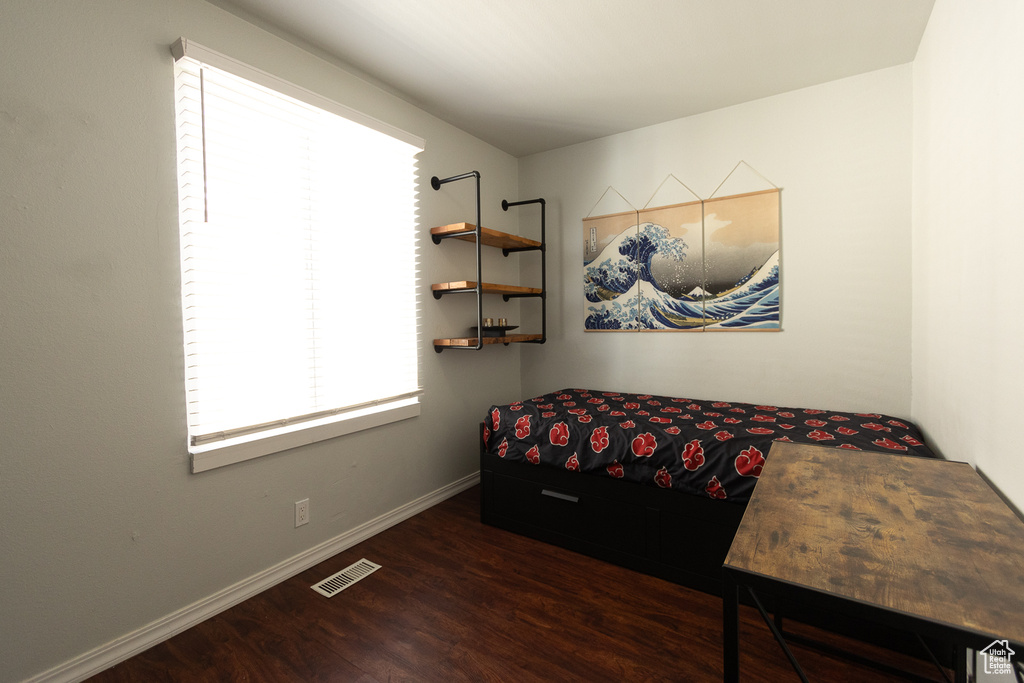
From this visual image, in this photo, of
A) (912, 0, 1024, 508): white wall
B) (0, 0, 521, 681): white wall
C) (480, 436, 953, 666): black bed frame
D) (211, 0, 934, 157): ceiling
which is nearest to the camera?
(912, 0, 1024, 508): white wall

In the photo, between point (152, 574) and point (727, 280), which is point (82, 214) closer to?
point (152, 574)

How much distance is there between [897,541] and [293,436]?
2.20 metres

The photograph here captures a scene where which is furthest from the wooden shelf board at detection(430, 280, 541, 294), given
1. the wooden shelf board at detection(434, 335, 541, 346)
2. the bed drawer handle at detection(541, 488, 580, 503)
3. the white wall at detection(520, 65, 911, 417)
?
the bed drawer handle at detection(541, 488, 580, 503)

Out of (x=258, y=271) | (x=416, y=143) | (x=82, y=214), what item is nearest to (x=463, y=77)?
(x=416, y=143)

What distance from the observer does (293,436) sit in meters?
2.21

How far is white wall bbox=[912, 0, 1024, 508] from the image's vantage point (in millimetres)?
1175

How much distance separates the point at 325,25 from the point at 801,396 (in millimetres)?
3147

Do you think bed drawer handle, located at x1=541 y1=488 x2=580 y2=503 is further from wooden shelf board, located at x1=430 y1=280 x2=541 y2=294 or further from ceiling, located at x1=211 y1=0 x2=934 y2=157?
ceiling, located at x1=211 y1=0 x2=934 y2=157

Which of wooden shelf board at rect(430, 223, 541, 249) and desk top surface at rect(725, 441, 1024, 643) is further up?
wooden shelf board at rect(430, 223, 541, 249)

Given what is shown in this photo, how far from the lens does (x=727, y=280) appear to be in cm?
295

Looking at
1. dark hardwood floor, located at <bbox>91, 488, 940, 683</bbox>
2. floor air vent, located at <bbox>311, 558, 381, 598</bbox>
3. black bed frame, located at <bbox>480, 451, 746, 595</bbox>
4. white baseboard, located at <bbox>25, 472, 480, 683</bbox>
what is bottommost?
dark hardwood floor, located at <bbox>91, 488, 940, 683</bbox>

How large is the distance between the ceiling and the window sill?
183 cm

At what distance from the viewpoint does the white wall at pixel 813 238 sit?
8.27 feet

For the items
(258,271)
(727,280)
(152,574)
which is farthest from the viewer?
(727,280)
